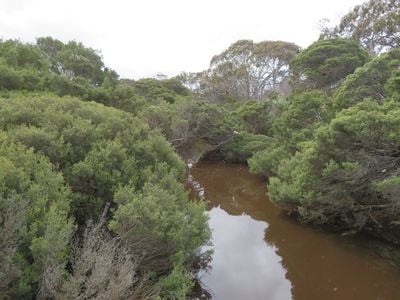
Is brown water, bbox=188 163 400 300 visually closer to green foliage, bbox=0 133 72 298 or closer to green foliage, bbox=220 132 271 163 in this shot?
green foliage, bbox=0 133 72 298

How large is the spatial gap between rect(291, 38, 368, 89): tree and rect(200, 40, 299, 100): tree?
13030 mm

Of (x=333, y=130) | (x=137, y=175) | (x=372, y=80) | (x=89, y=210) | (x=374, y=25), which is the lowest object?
(x=89, y=210)

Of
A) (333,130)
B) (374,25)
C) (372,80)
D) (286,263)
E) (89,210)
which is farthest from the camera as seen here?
(374,25)

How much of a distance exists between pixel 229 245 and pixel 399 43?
13901mm

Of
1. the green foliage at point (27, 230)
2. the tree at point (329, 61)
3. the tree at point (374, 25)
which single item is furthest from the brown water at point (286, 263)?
the tree at point (374, 25)

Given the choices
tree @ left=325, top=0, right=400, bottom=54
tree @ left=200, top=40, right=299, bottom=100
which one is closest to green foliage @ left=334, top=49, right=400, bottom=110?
tree @ left=325, top=0, right=400, bottom=54

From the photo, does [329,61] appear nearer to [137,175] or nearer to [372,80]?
[372,80]

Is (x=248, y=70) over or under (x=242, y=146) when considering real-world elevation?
over

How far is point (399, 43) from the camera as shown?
17.9m

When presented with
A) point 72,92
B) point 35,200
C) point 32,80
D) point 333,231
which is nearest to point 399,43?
point 333,231

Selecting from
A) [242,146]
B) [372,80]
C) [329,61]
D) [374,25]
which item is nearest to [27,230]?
[372,80]

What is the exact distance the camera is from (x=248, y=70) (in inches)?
1321

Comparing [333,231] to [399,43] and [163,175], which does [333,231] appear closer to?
[163,175]

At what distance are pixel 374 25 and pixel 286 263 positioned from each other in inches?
594
